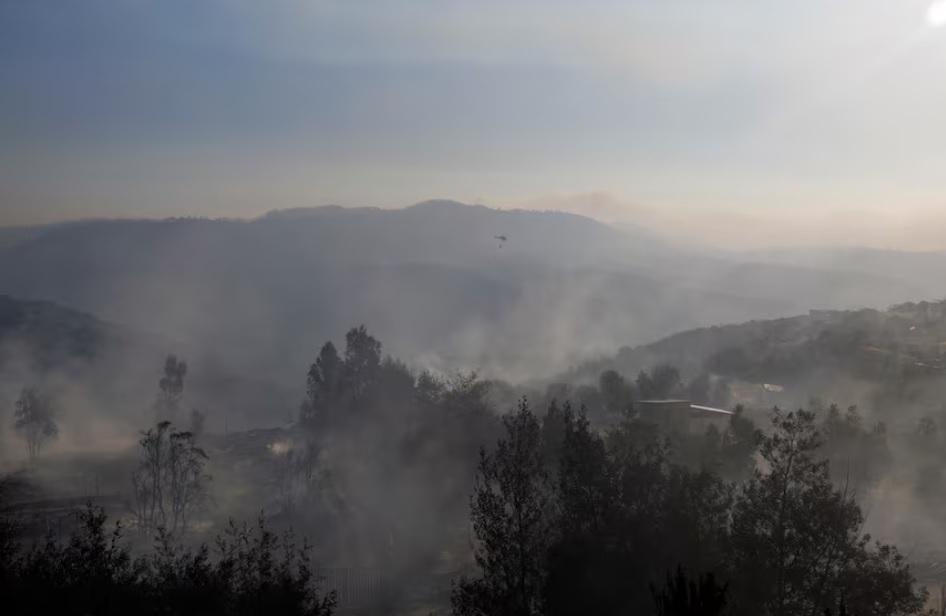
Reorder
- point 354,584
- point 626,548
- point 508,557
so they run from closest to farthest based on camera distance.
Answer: point 508,557 < point 626,548 < point 354,584

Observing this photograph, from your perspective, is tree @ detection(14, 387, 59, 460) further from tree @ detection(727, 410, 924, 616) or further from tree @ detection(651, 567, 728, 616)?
tree @ detection(651, 567, 728, 616)

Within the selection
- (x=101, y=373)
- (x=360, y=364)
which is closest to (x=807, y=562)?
(x=360, y=364)

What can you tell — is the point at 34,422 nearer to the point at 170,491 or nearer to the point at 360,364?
the point at 360,364

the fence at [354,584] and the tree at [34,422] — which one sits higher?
the tree at [34,422]

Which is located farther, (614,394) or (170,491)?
(614,394)

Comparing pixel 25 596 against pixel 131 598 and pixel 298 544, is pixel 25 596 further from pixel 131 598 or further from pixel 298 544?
pixel 298 544

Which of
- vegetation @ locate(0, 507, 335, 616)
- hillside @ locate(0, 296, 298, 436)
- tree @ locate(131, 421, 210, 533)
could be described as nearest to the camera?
vegetation @ locate(0, 507, 335, 616)

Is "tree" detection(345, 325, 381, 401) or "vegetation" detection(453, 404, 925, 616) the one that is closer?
"vegetation" detection(453, 404, 925, 616)

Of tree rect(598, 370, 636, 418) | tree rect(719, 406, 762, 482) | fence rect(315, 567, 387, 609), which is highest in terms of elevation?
tree rect(598, 370, 636, 418)

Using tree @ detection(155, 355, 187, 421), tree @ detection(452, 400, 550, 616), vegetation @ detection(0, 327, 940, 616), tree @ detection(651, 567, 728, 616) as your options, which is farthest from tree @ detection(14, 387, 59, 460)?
tree @ detection(651, 567, 728, 616)

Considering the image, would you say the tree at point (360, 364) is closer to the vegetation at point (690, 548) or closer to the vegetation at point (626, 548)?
the vegetation at point (626, 548)

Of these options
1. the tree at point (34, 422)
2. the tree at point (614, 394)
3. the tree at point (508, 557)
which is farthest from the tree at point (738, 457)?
the tree at point (34, 422)

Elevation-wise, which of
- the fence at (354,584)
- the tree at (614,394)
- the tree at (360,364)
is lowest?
the fence at (354,584)

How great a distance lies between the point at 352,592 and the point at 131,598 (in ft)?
75.4
